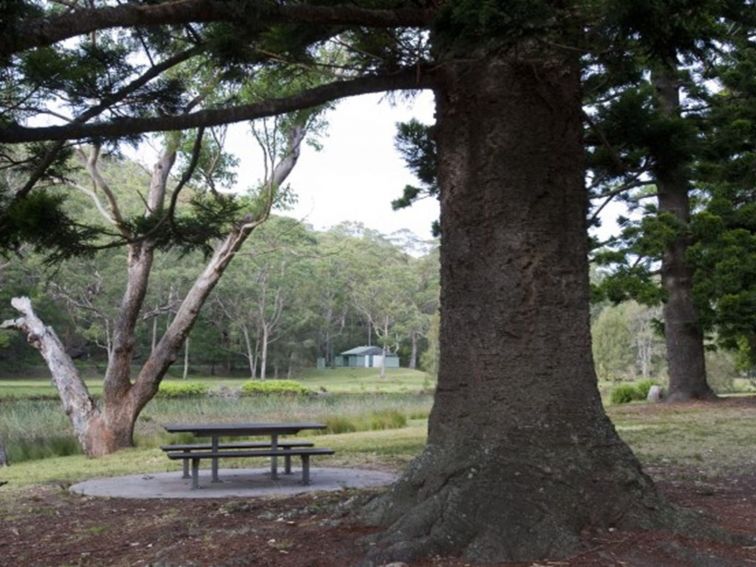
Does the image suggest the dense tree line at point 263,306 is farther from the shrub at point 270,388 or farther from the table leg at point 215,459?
the table leg at point 215,459

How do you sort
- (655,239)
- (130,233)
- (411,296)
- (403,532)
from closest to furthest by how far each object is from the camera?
(403,532)
(130,233)
(655,239)
(411,296)

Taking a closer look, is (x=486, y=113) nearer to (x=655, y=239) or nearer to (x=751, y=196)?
(x=655, y=239)

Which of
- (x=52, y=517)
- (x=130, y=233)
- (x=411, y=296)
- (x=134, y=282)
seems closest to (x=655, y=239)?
(x=134, y=282)

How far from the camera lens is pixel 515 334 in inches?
169

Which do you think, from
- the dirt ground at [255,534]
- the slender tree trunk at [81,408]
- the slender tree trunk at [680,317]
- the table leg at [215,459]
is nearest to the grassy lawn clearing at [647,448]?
the slender tree trunk at [81,408]

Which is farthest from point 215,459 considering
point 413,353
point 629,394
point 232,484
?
point 413,353

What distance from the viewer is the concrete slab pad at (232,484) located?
6.83m

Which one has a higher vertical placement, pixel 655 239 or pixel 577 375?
pixel 655 239

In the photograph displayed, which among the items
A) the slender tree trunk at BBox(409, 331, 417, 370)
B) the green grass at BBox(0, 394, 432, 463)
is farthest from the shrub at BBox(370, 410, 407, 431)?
the slender tree trunk at BBox(409, 331, 417, 370)

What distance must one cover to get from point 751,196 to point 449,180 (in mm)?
14412

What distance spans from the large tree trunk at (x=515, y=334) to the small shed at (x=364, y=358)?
69.2 metres

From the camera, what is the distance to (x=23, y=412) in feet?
59.5

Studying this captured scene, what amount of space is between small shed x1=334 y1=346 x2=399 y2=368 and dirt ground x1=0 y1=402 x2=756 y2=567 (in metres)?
67.6

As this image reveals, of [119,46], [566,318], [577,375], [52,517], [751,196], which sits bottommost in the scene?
[52,517]
